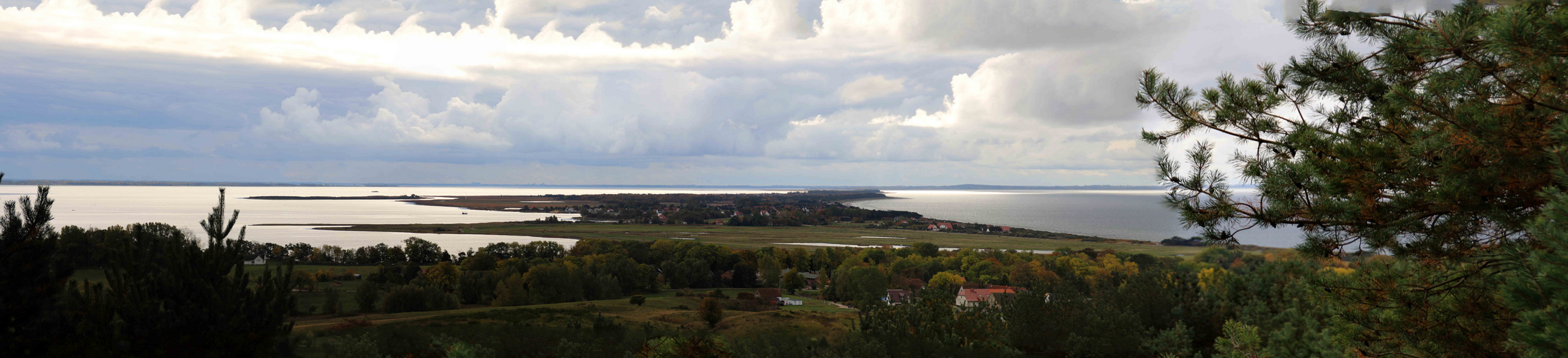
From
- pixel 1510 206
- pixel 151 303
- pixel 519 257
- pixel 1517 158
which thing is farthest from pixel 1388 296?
pixel 519 257

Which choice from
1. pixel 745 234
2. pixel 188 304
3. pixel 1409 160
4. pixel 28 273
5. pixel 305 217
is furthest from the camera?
pixel 305 217

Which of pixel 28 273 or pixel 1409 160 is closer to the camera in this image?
pixel 1409 160

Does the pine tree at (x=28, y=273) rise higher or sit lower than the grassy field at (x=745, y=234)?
higher

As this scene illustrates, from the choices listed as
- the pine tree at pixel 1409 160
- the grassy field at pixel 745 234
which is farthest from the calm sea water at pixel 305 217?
the pine tree at pixel 1409 160

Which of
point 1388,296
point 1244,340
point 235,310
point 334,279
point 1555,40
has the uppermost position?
point 1555,40

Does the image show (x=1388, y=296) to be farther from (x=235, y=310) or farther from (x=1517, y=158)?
(x=235, y=310)

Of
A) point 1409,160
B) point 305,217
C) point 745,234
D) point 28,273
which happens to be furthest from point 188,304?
point 305,217

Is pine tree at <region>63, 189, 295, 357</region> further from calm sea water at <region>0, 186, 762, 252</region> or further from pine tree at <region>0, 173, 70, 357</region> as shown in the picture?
calm sea water at <region>0, 186, 762, 252</region>

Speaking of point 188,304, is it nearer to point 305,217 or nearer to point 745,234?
point 745,234

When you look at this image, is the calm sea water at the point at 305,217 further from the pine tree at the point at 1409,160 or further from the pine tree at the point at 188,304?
the pine tree at the point at 1409,160
